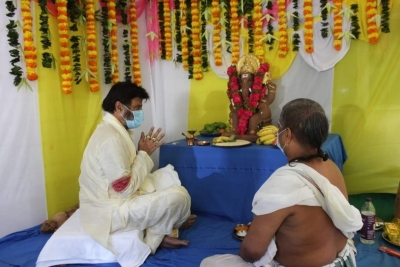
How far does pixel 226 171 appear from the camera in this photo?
9.62ft

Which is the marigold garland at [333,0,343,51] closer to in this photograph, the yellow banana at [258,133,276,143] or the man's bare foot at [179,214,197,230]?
the yellow banana at [258,133,276,143]

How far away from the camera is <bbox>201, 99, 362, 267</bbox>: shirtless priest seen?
1264mm

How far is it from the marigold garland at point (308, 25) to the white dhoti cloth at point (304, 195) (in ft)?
8.87

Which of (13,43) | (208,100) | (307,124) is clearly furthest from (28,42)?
(307,124)

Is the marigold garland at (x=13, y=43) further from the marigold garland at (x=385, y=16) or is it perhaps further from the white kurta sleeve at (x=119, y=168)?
the marigold garland at (x=385, y=16)

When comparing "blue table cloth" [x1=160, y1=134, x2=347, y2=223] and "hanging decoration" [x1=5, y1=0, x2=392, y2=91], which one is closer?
"blue table cloth" [x1=160, y1=134, x2=347, y2=223]

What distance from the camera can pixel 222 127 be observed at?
387cm

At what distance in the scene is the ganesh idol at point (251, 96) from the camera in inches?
133

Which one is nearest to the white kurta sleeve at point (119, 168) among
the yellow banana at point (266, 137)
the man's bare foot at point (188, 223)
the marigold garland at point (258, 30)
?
the man's bare foot at point (188, 223)

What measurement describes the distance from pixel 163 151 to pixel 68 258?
137 cm

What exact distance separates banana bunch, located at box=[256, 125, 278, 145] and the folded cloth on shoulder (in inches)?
57.2

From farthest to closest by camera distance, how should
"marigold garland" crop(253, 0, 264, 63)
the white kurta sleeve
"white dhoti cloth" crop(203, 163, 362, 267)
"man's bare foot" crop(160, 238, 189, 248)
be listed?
1. "marigold garland" crop(253, 0, 264, 63)
2. "man's bare foot" crop(160, 238, 189, 248)
3. the white kurta sleeve
4. "white dhoti cloth" crop(203, 163, 362, 267)

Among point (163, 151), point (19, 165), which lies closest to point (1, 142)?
point (19, 165)

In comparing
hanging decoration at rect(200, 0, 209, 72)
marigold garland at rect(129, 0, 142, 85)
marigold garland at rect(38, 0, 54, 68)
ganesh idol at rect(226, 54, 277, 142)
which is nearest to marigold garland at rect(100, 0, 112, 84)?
marigold garland at rect(129, 0, 142, 85)
